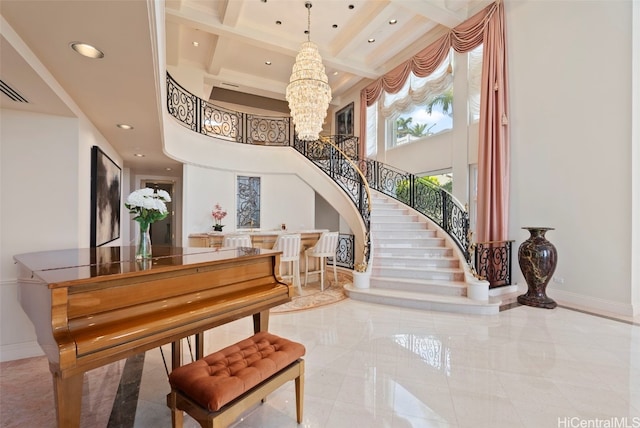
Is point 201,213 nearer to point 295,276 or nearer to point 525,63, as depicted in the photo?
point 295,276

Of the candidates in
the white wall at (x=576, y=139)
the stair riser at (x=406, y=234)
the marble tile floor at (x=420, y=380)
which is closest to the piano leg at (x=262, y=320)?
the marble tile floor at (x=420, y=380)

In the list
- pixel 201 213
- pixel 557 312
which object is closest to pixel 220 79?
pixel 201 213

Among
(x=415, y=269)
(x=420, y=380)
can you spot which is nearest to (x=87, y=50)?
(x=420, y=380)

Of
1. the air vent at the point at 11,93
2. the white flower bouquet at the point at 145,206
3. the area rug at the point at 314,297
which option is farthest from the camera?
the area rug at the point at 314,297

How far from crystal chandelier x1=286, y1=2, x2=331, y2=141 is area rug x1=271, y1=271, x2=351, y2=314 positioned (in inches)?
121

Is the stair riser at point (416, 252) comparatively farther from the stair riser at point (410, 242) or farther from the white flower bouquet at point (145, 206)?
the white flower bouquet at point (145, 206)

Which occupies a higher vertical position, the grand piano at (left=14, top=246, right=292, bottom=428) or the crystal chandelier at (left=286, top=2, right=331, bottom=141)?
the crystal chandelier at (left=286, top=2, right=331, bottom=141)

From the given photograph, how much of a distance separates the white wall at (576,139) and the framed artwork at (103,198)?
22.4 ft

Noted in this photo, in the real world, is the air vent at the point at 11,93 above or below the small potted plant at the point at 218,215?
above

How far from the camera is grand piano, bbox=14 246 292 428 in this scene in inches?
52.7

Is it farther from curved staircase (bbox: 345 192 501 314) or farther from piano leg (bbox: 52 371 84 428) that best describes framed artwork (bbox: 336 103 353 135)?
piano leg (bbox: 52 371 84 428)

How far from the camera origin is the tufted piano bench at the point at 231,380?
149 cm

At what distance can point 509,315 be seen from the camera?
4156mm

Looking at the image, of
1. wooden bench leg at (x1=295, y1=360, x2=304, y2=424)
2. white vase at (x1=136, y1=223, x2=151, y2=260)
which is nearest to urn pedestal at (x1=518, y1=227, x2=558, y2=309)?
wooden bench leg at (x1=295, y1=360, x2=304, y2=424)
